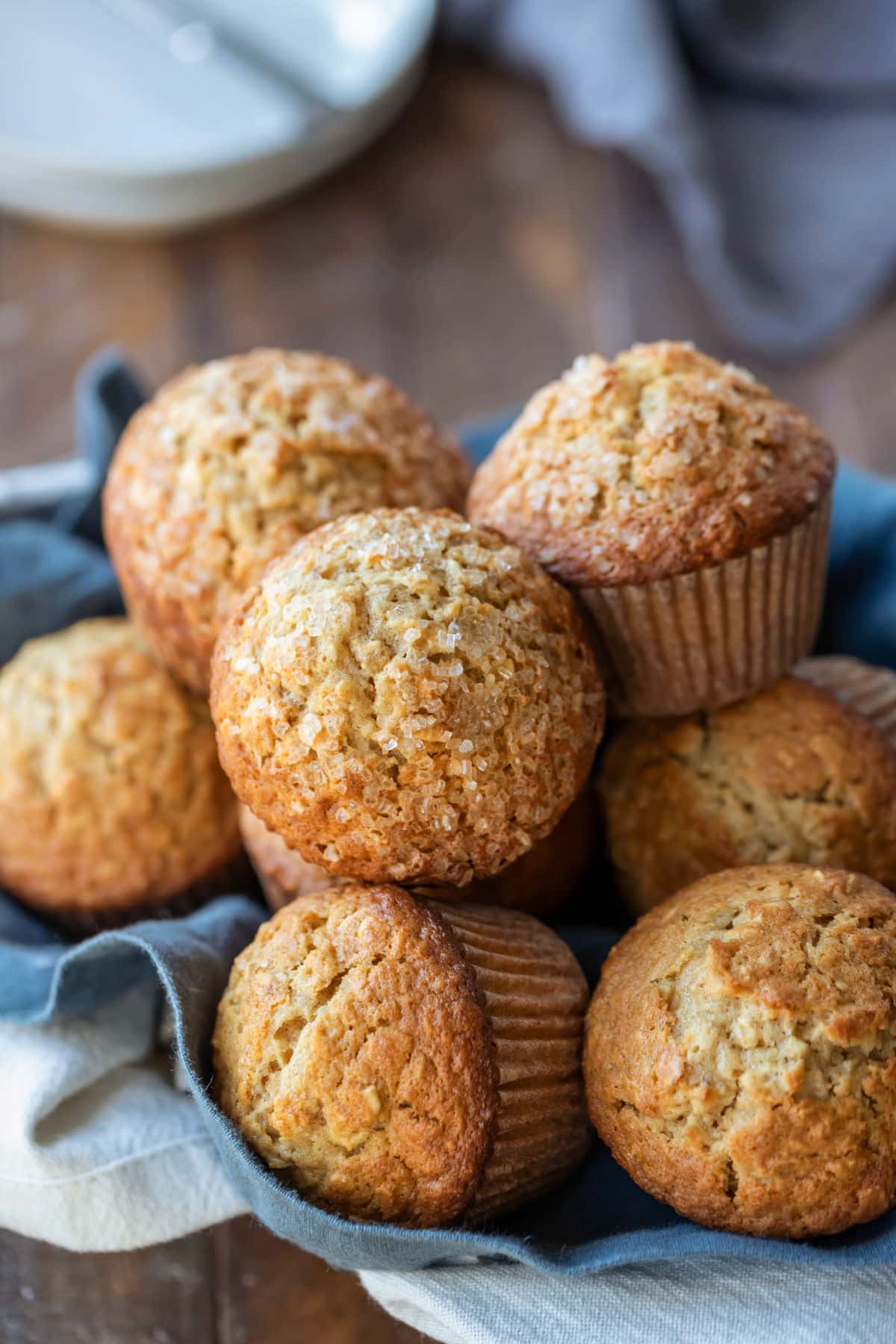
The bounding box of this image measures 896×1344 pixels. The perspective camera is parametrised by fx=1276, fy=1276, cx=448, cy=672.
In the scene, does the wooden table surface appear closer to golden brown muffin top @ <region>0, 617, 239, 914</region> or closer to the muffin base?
golden brown muffin top @ <region>0, 617, 239, 914</region>

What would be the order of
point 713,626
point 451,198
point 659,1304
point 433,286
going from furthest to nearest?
point 451,198 → point 433,286 → point 713,626 → point 659,1304

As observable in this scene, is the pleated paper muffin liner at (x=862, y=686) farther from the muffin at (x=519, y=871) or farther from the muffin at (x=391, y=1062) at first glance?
the muffin at (x=391, y=1062)

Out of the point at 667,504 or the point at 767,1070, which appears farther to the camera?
the point at 667,504

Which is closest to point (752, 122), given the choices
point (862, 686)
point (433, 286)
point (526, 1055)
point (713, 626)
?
point (433, 286)

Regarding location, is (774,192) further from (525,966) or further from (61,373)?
(525,966)

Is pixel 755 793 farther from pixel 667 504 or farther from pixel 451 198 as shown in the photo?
pixel 451 198

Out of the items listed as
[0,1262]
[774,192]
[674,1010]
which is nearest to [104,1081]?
[0,1262]
